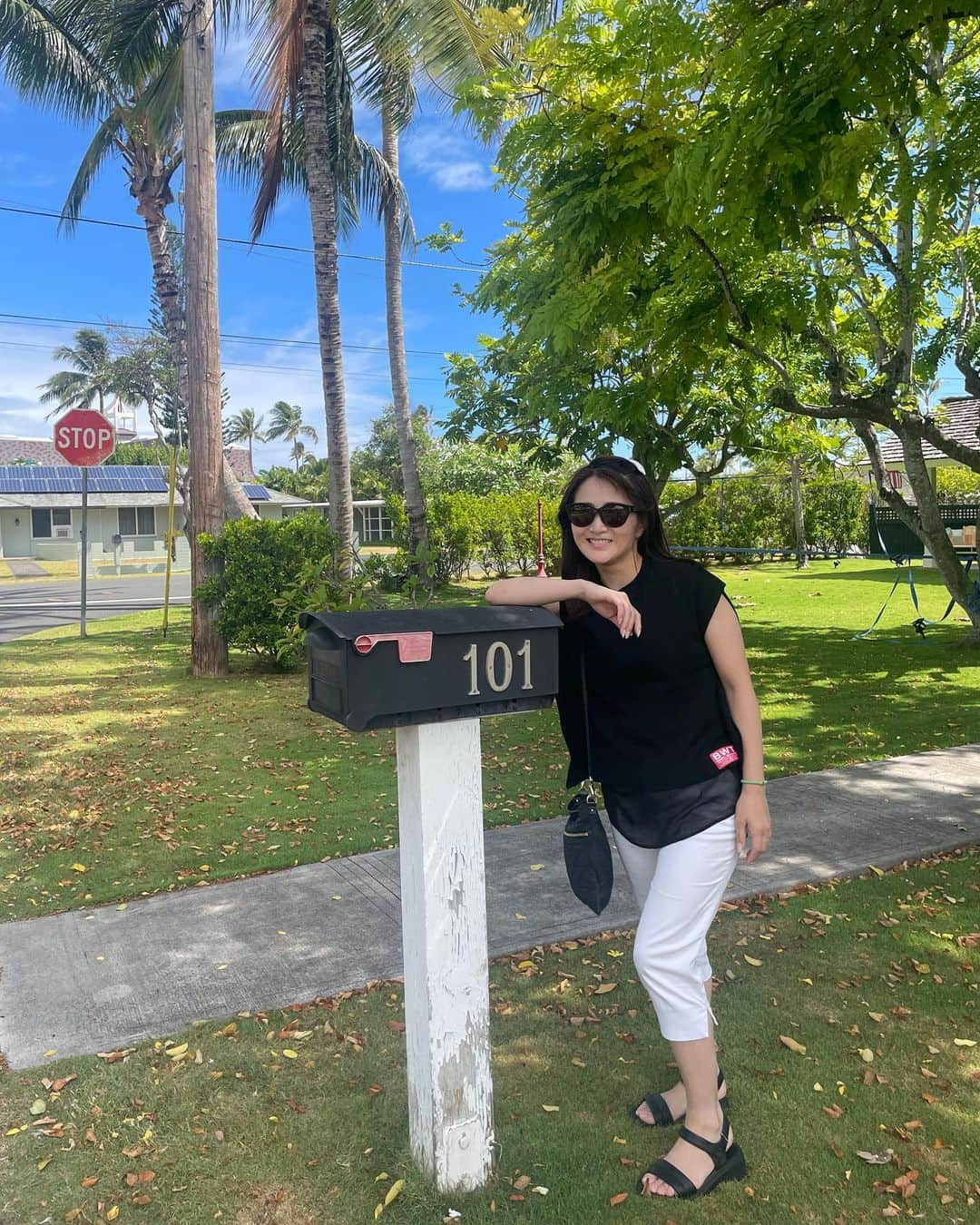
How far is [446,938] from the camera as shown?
2209 millimetres

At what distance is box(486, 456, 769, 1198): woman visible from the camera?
228 cm

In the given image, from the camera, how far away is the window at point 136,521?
133ft

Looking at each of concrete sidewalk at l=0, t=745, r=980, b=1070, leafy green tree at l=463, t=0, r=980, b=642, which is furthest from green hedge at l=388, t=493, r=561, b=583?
concrete sidewalk at l=0, t=745, r=980, b=1070

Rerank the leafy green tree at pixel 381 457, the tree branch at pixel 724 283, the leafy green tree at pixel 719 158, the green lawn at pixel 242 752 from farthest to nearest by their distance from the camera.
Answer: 1. the leafy green tree at pixel 381 457
2. the tree branch at pixel 724 283
3. the green lawn at pixel 242 752
4. the leafy green tree at pixel 719 158

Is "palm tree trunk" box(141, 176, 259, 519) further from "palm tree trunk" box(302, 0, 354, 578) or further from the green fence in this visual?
the green fence

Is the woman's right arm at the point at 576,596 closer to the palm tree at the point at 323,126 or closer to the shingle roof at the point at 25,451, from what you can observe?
the palm tree at the point at 323,126

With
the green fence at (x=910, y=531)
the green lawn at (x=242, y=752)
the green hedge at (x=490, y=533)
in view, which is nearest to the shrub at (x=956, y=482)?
the green fence at (x=910, y=531)

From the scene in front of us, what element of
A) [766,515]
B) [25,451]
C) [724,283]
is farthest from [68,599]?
[25,451]

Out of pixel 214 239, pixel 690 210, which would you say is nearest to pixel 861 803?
pixel 690 210

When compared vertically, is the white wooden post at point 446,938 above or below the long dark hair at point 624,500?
below

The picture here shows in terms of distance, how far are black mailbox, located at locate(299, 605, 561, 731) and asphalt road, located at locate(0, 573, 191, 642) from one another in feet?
46.1

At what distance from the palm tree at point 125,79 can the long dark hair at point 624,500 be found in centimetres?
1014

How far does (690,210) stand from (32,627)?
14.9m

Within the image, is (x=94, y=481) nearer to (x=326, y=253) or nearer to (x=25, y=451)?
(x=25, y=451)
